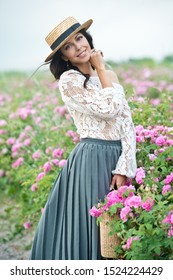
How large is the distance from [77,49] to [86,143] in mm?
455

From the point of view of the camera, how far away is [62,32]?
322 centimetres

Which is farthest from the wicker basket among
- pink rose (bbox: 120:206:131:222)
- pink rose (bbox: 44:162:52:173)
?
pink rose (bbox: 44:162:52:173)

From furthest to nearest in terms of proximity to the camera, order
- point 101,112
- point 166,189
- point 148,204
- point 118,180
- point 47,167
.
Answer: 1. point 47,167
2. point 118,180
3. point 101,112
4. point 166,189
5. point 148,204

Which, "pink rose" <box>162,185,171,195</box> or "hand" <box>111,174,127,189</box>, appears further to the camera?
"hand" <box>111,174,127,189</box>

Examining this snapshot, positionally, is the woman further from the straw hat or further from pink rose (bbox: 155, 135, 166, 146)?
pink rose (bbox: 155, 135, 166, 146)

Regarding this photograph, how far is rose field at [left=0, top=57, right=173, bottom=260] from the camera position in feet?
9.27

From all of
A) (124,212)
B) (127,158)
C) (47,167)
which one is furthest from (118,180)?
(47,167)

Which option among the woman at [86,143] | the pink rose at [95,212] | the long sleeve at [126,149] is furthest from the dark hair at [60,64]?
the pink rose at [95,212]

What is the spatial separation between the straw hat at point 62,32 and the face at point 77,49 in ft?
0.10

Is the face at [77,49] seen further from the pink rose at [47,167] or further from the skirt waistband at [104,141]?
the pink rose at [47,167]

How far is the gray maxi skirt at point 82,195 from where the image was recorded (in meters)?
3.20

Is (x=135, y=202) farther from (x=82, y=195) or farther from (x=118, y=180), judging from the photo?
(x=82, y=195)

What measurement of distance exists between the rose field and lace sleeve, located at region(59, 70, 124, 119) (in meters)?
0.33
